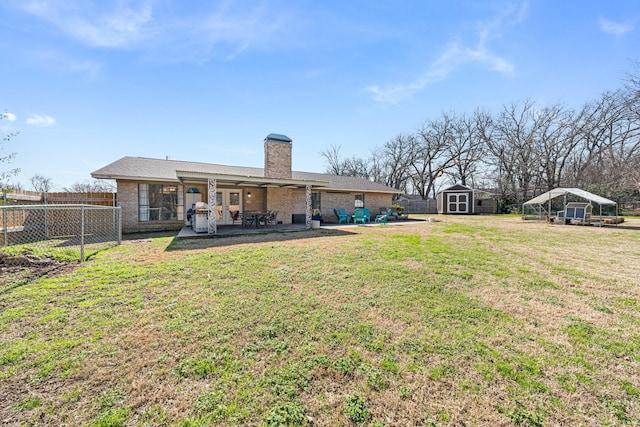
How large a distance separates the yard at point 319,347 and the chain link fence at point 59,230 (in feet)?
11.9

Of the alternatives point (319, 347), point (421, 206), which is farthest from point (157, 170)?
point (421, 206)

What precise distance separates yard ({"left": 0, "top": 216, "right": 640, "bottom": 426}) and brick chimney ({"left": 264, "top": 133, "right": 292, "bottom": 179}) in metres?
9.08

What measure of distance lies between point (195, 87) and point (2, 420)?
38.7 feet

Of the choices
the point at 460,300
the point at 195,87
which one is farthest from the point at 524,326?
the point at 195,87

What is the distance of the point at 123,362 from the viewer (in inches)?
93.4

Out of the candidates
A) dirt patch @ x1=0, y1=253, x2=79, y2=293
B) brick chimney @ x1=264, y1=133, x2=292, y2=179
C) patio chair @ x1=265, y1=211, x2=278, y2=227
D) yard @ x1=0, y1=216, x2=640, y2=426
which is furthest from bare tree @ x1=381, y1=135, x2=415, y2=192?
dirt patch @ x1=0, y1=253, x2=79, y2=293

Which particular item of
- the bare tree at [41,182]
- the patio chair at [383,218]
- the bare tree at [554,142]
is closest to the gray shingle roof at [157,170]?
the patio chair at [383,218]

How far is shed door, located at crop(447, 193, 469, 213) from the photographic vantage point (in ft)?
84.1

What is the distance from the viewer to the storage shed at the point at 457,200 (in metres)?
25.6

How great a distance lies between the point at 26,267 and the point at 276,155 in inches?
393

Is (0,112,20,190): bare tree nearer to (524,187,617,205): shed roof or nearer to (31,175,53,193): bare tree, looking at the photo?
(524,187,617,205): shed roof

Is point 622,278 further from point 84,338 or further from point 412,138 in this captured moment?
point 412,138

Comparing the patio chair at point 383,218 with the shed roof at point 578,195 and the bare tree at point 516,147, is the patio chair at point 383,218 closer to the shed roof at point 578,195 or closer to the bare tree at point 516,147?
the shed roof at point 578,195

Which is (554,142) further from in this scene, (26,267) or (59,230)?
(59,230)
